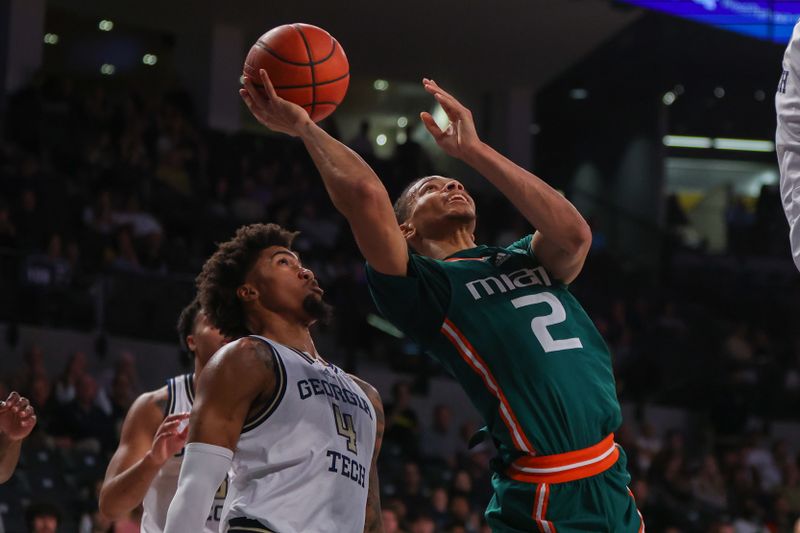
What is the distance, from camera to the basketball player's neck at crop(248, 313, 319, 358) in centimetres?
412

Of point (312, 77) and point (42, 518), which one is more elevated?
point (312, 77)

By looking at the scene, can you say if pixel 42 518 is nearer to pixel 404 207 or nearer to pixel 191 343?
pixel 191 343

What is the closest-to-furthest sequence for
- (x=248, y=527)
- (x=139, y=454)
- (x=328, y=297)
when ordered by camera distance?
(x=248, y=527) < (x=139, y=454) < (x=328, y=297)

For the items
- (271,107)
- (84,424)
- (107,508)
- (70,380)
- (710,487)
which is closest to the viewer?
(271,107)

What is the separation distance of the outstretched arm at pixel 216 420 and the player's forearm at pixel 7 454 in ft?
4.55

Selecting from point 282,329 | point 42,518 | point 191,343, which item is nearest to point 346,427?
point 282,329

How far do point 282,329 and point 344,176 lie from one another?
69 cm

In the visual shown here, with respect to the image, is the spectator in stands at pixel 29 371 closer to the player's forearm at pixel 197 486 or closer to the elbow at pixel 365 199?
the player's forearm at pixel 197 486

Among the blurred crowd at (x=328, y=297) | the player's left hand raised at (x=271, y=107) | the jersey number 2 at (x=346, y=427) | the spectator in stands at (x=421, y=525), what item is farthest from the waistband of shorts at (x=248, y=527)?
the spectator in stands at (x=421, y=525)

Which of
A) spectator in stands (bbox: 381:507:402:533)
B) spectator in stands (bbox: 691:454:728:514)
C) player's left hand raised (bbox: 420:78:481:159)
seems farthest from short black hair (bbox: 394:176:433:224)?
spectator in stands (bbox: 691:454:728:514)

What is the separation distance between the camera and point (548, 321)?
3.97m

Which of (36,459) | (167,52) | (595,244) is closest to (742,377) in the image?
(595,244)

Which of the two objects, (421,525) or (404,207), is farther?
(421,525)

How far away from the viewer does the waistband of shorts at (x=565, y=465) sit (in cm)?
386
